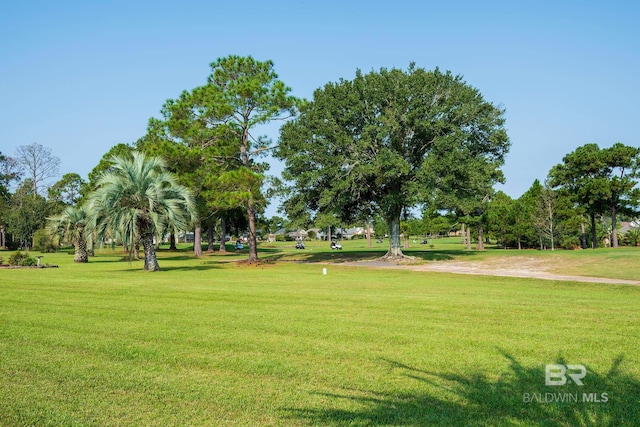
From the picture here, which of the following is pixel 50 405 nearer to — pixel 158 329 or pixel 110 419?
pixel 110 419

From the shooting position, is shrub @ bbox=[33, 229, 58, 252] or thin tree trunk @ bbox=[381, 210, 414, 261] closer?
thin tree trunk @ bbox=[381, 210, 414, 261]

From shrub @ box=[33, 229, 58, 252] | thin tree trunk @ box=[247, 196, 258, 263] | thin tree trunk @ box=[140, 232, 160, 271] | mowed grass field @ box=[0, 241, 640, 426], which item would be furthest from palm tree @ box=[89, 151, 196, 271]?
shrub @ box=[33, 229, 58, 252]

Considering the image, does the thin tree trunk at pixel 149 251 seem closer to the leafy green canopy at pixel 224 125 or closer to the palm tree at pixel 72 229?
the leafy green canopy at pixel 224 125

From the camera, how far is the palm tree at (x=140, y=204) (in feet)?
77.8

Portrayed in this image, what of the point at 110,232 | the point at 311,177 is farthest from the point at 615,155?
the point at 110,232

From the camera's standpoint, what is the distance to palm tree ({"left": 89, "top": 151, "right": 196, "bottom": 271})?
23.7 meters

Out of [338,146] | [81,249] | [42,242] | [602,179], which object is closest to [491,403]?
[338,146]

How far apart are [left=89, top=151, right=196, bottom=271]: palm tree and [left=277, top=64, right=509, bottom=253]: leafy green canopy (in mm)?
9565

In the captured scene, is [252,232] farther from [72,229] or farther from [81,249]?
[72,229]

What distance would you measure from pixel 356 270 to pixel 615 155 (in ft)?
120

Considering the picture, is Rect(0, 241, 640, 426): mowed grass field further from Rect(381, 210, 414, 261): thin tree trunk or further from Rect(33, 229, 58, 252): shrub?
Rect(33, 229, 58, 252): shrub

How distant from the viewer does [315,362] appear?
6.50 m

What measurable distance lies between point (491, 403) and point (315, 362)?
7.80ft

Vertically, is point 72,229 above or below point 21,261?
above
